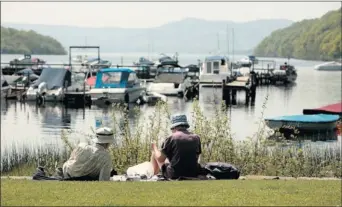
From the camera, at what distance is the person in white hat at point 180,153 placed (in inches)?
475

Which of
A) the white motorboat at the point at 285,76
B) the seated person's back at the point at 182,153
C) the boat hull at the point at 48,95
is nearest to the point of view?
the seated person's back at the point at 182,153

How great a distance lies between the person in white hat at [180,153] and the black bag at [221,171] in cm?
37

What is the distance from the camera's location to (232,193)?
10.0 metres

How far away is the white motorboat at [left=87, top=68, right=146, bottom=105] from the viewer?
5153 cm

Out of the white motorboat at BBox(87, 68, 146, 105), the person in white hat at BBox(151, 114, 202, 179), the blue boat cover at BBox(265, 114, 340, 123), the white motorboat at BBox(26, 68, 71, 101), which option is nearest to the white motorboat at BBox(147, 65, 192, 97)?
the white motorboat at BBox(87, 68, 146, 105)

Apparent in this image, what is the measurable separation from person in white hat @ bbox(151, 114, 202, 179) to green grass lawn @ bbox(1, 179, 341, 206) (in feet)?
2.72

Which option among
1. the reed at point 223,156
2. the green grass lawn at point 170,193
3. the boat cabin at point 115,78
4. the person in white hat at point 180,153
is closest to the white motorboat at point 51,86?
the boat cabin at point 115,78

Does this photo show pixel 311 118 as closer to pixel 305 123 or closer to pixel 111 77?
pixel 305 123

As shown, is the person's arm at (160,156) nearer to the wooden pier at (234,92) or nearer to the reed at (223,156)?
the reed at (223,156)

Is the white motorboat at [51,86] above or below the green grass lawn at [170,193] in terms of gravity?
below

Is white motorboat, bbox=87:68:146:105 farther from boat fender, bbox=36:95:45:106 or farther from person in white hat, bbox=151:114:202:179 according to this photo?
person in white hat, bbox=151:114:202:179

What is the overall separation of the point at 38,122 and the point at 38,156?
22602 millimetres

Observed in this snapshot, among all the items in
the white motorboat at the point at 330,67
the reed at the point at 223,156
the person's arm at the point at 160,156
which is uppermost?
the person's arm at the point at 160,156

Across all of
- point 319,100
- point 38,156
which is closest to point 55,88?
point 319,100
